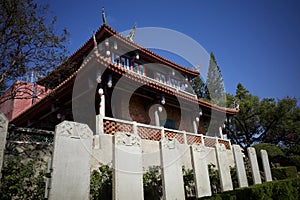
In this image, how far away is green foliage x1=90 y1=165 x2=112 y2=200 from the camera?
16.2ft

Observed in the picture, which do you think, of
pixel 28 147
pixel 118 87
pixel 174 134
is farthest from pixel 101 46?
pixel 28 147

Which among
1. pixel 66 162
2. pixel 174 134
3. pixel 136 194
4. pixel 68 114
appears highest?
pixel 68 114

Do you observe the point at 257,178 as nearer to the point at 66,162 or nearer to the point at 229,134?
the point at 66,162

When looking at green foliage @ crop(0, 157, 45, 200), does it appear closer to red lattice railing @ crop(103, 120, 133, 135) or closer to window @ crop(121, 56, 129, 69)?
red lattice railing @ crop(103, 120, 133, 135)

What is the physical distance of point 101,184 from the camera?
5.15m

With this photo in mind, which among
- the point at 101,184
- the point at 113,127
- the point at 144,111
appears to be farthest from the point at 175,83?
the point at 101,184

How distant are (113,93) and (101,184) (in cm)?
511

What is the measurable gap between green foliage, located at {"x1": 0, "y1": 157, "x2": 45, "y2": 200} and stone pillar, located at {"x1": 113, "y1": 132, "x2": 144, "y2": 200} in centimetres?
219

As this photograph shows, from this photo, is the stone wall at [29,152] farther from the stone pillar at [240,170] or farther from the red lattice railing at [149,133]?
the stone pillar at [240,170]

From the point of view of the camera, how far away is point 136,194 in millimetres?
3709

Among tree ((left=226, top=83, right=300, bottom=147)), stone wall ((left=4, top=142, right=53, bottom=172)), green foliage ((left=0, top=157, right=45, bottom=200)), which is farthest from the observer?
tree ((left=226, top=83, right=300, bottom=147))

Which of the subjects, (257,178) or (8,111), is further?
(8,111)

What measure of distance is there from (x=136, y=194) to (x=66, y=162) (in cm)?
132

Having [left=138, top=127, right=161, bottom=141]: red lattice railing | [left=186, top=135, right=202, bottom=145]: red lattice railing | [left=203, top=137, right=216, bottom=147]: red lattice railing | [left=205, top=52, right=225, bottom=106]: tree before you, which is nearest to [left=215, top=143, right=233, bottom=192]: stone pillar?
[left=138, top=127, right=161, bottom=141]: red lattice railing
